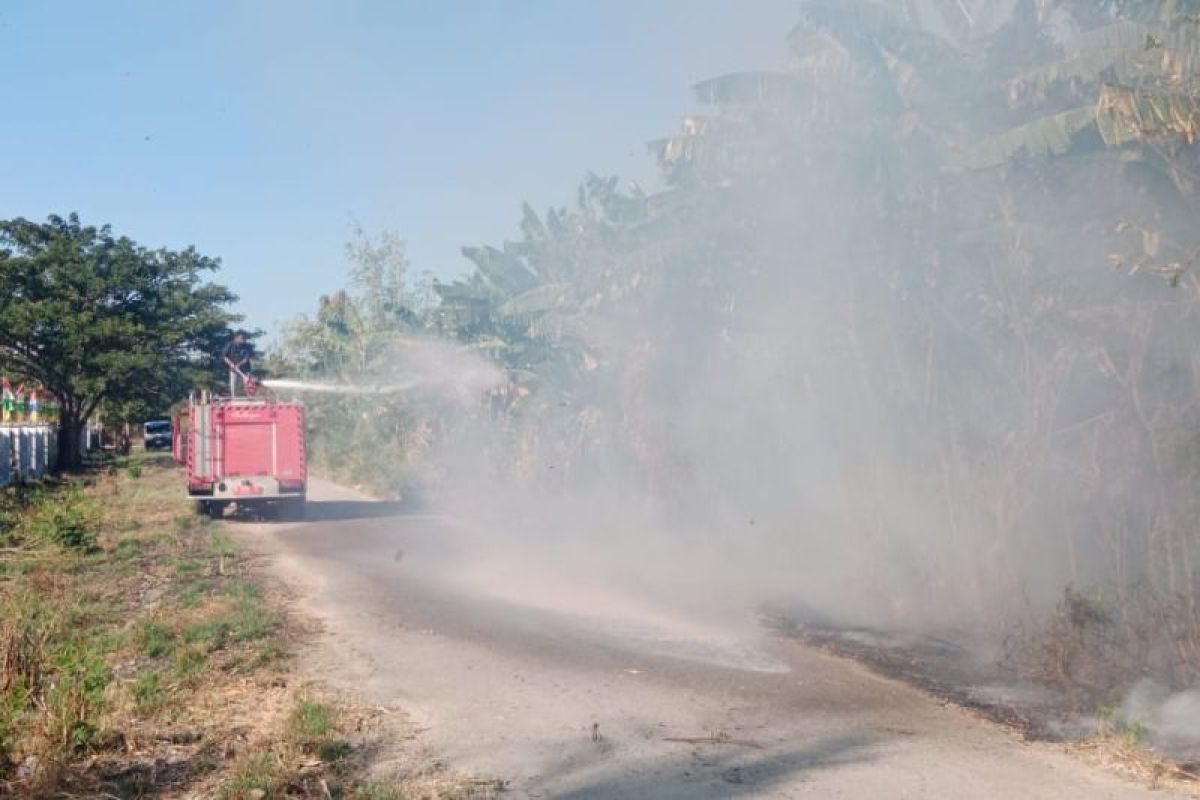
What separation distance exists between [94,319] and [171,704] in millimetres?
31070

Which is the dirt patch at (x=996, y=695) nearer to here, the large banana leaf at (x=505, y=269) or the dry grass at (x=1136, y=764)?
the dry grass at (x=1136, y=764)

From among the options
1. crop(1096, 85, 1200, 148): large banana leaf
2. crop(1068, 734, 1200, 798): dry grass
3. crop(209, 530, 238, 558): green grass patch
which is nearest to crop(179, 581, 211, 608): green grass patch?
crop(209, 530, 238, 558): green grass patch

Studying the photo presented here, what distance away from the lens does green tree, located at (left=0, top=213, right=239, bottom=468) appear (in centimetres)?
3356

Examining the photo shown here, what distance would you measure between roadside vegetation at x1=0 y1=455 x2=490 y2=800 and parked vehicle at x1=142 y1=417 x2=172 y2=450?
46.3 metres

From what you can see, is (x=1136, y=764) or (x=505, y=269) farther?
(x=505, y=269)

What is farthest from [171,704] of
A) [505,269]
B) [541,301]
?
[505,269]

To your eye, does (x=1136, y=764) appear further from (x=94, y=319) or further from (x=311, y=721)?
(x=94, y=319)

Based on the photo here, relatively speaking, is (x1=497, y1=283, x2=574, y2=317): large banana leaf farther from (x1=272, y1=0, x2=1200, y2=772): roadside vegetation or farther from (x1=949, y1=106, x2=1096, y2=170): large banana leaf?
(x1=949, y1=106, x2=1096, y2=170): large banana leaf

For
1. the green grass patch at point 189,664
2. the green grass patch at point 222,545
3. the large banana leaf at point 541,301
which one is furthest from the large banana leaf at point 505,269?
the green grass patch at point 189,664

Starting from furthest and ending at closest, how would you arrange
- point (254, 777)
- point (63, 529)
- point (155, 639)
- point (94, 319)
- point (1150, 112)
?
point (94, 319)
point (63, 529)
point (155, 639)
point (1150, 112)
point (254, 777)

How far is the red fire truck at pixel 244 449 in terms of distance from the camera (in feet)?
65.5

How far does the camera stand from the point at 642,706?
7531 millimetres

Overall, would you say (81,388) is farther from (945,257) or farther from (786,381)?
(945,257)

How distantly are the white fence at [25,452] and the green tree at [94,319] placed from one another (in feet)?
4.05
